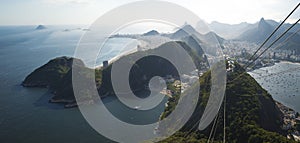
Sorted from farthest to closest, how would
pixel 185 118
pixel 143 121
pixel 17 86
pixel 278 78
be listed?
1. pixel 278 78
2. pixel 17 86
3. pixel 143 121
4. pixel 185 118

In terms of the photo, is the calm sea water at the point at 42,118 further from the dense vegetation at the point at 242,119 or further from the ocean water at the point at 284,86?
the ocean water at the point at 284,86

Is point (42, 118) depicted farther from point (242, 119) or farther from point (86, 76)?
point (242, 119)

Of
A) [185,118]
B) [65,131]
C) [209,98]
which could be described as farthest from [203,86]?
[65,131]

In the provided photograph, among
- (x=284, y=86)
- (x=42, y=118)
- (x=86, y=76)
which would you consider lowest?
(x=42, y=118)

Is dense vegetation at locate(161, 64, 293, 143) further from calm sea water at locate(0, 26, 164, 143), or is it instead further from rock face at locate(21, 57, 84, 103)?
rock face at locate(21, 57, 84, 103)

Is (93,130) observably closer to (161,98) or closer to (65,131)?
(65,131)

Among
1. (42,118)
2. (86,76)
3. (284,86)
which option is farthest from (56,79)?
(284,86)

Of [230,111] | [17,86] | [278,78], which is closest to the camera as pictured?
[230,111]

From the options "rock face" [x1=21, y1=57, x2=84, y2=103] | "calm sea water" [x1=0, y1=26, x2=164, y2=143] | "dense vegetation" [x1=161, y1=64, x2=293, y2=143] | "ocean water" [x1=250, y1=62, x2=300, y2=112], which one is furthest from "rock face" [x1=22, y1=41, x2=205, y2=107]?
"ocean water" [x1=250, y1=62, x2=300, y2=112]

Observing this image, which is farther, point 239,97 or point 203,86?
point 203,86

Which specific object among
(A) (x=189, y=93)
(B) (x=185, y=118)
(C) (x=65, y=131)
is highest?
(A) (x=189, y=93)

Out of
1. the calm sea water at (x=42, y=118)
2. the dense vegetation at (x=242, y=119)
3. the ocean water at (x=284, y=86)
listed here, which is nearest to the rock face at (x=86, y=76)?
the calm sea water at (x=42, y=118)
